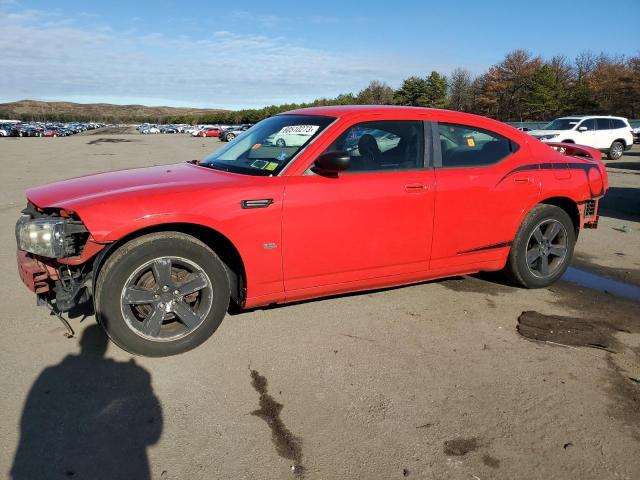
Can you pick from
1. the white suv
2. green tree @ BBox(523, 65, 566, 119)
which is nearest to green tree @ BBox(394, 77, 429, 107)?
green tree @ BBox(523, 65, 566, 119)

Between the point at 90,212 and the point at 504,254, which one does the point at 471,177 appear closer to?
the point at 504,254

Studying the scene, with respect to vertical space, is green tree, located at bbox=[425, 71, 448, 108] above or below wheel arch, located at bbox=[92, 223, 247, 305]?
above

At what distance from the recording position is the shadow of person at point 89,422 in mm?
2283

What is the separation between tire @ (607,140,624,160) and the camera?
20.2 metres

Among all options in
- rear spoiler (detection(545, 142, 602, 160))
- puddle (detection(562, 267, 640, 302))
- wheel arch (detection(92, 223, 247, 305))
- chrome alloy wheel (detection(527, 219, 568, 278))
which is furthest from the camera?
rear spoiler (detection(545, 142, 602, 160))

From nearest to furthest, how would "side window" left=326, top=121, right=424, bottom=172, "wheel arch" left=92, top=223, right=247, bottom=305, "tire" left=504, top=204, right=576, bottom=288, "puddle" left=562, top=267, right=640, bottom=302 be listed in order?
1. "wheel arch" left=92, top=223, right=247, bottom=305
2. "side window" left=326, top=121, right=424, bottom=172
3. "tire" left=504, top=204, right=576, bottom=288
4. "puddle" left=562, top=267, right=640, bottom=302

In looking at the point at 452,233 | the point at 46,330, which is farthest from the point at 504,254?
the point at 46,330

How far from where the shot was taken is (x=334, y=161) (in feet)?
11.4

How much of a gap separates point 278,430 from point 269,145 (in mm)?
2298

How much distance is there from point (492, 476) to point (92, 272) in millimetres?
2625

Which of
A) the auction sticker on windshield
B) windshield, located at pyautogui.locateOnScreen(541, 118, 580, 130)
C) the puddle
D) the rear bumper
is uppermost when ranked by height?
windshield, located at pyautogui.locateOnScreen(541, 118, 580, 130)

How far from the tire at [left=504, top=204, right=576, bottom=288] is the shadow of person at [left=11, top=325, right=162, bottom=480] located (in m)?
3.39

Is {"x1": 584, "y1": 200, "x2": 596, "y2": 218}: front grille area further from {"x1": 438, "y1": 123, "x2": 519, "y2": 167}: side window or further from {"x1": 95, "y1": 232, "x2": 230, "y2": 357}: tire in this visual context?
{"x1": 95, "y1": 232, "x2": 230, "y2": 357}: tire

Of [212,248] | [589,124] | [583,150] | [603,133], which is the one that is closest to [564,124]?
[589,124]
